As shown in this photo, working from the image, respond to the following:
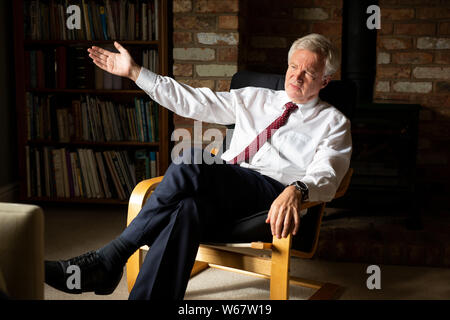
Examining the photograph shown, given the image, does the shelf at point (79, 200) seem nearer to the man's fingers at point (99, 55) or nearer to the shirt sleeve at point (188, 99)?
the shirt sleeve at point (188, 99)

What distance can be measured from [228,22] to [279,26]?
496mm

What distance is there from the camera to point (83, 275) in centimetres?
165

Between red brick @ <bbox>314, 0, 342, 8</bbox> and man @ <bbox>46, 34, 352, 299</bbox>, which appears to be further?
red brick @ <bbox>314, 0, 342, 8</bbox>

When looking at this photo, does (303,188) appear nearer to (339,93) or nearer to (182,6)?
(339,93)

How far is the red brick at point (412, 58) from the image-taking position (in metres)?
3.10

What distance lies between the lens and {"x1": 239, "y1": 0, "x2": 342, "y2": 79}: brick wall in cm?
316

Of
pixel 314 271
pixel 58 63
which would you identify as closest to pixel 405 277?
pixel 314 271

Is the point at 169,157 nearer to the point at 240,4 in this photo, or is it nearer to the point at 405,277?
the point at 240,4

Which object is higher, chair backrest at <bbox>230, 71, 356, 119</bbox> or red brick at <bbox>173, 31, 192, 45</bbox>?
red brick at <bbox>173, 31, 192, 45</bbox>

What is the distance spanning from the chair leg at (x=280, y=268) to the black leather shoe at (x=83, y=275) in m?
0.52

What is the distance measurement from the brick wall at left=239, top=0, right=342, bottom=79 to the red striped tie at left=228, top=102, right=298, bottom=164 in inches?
43.8

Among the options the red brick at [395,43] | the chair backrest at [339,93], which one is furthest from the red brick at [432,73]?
the chair backrest at [339,93]

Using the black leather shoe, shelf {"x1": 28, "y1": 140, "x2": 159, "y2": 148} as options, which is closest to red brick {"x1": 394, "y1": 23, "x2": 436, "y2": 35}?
shelf {"x1": 28, "y1": 140, "x2": 159, "y2": 148}

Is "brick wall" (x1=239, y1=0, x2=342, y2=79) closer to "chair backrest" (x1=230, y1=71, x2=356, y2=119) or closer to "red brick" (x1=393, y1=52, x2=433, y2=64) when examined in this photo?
"red brick" (x1=393, y1=52, x2=433, y2=64)
